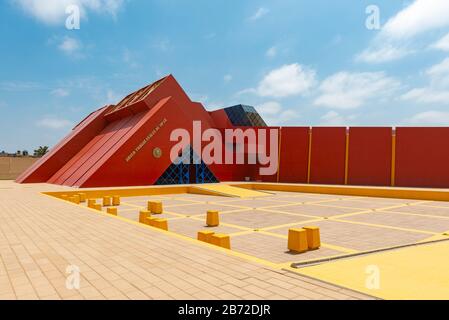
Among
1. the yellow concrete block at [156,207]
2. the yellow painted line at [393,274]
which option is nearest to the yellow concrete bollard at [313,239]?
the yellow painted line at [393,274]

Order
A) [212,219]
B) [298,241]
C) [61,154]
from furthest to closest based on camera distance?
[61,154], [212,219], [298,241]

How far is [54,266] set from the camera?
4.65 metres

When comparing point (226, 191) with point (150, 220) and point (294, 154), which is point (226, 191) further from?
point (150, 220)

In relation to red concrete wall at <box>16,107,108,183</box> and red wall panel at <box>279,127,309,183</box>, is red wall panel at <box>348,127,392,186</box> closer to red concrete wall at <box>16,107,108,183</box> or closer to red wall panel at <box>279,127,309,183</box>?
red wall panel at <box>279,127,309,183</box>

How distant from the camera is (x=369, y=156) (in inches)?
968

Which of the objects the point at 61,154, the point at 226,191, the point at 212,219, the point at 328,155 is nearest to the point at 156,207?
the point at 212,219

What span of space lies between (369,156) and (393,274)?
21819 millimetres

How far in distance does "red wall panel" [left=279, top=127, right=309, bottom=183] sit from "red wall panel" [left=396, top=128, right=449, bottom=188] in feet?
22.0

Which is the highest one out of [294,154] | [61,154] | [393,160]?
[294,154]

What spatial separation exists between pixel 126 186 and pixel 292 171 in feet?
44.0

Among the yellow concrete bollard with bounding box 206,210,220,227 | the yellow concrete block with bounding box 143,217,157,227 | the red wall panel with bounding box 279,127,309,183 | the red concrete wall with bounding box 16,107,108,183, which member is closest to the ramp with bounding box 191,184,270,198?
the red wall panel with bounding box 279,127,309,183

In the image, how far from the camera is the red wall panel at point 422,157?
22.5 metres
